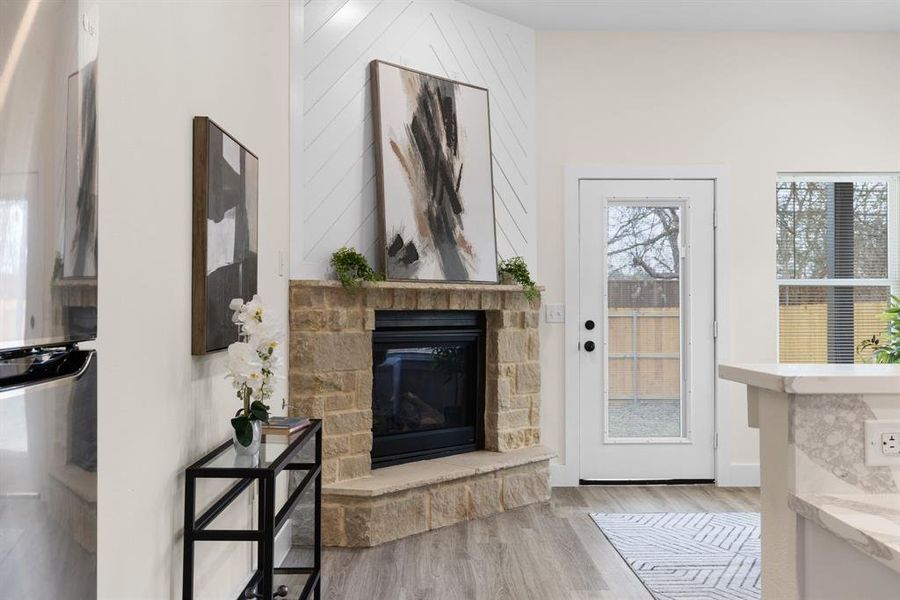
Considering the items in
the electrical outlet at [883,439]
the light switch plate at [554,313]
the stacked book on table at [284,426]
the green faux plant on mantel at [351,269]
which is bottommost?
the stacked book on table at [284,426]

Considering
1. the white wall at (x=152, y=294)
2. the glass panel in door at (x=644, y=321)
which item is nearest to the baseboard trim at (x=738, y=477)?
the glass panel in door at (x=644, y=321)

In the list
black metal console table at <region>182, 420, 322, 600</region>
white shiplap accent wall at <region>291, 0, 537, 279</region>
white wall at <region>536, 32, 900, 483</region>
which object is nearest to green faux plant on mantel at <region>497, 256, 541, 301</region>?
white shiplap accent wall at <region>291, 0, 537, 279</region>

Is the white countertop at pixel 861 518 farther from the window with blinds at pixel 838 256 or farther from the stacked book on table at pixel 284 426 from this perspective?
the window with blinds at pixel 838 256

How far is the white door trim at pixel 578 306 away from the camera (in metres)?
4.62

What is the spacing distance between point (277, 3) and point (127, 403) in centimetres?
215

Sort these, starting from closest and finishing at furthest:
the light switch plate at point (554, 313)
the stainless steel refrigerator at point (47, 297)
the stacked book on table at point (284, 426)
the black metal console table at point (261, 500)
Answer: the stainless steel refrigerator at point (47, 297)
the black metal console table at point (261, 500)
the stacked book on table at point (284, 426)
the light switch plate at point (554, 313)

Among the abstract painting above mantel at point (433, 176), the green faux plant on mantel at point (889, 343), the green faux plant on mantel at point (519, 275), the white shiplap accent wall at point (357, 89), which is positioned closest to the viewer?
the white shiplap accent wall at point (357, 89)

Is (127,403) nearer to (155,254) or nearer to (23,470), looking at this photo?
(155,254)

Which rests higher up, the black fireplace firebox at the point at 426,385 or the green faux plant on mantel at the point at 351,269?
the green faux plant on mantel at the point at 351,269

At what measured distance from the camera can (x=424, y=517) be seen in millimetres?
3627

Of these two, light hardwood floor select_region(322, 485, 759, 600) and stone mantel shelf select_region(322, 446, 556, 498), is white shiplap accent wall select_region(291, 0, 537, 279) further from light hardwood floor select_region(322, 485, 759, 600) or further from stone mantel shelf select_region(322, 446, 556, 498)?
light hardwood floor select_region(322, 485, 759, 600)

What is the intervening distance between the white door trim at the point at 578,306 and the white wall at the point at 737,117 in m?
0.04

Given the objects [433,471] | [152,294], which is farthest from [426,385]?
[152,294]

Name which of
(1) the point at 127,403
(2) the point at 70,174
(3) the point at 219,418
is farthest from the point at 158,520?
(2) the point at 70,174
